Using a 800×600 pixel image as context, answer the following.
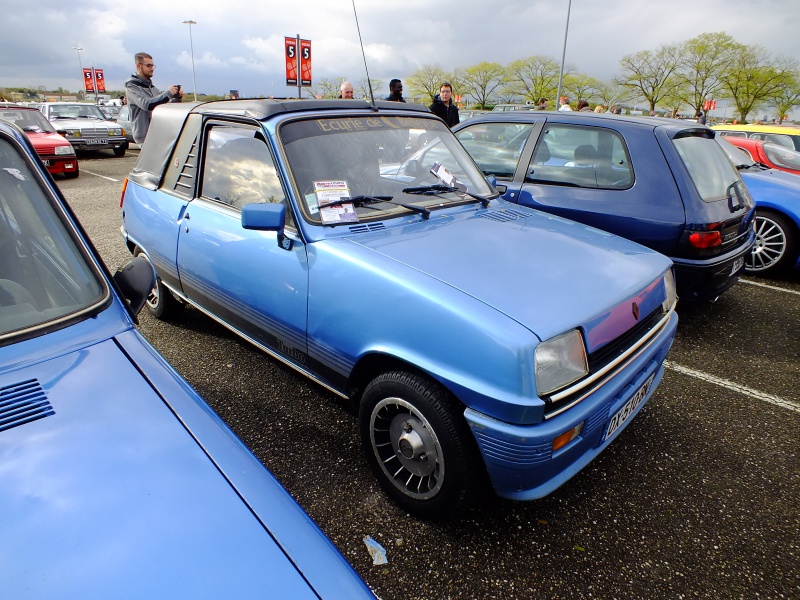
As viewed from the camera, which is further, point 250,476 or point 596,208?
point 596,208

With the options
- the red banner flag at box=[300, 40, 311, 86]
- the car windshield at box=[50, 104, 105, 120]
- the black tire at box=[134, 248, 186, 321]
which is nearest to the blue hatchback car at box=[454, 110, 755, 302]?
the black tire at box=[134, 248, 186, 321]

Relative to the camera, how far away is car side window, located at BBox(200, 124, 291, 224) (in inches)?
104

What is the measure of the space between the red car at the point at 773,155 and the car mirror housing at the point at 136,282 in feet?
26.5

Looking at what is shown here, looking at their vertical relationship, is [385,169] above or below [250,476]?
above

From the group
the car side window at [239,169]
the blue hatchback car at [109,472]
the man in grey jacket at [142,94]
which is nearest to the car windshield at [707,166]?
the car side window at [239,169]

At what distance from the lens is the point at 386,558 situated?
78.1 inches

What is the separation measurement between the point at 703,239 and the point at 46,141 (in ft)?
42.2

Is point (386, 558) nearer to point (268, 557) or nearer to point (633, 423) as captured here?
point (268, 557)

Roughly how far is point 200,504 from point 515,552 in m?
1.50

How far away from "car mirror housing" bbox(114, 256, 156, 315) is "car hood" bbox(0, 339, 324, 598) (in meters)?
0.51

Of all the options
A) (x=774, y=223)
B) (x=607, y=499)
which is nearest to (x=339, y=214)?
(x=607, y=499)

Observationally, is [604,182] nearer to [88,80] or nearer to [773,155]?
[773,155]

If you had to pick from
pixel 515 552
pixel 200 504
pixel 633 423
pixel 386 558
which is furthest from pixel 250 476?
pixel 633 423

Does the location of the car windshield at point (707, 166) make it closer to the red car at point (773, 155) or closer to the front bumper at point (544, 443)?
the front bumper at point (544, 443)
